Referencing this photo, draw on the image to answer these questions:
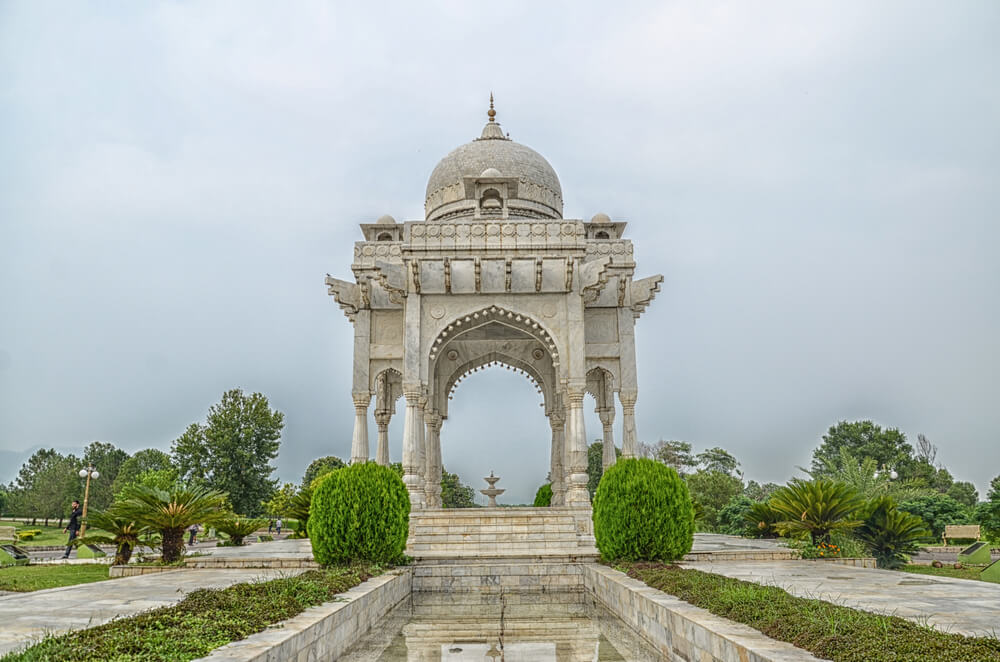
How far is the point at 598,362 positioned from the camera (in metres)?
19.1

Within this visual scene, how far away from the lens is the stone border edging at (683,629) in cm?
432

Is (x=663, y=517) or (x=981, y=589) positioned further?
(x=663, y=517)

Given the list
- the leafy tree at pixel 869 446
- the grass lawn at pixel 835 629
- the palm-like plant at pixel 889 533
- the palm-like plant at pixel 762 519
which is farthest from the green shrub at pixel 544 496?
the leafy tree at pixel 869 446

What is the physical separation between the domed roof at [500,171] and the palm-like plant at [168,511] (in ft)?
43.4

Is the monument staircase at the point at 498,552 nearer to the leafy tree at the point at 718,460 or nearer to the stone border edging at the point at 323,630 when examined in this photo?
the stone border edging at the point at 323,630

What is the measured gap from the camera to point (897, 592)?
708 cm

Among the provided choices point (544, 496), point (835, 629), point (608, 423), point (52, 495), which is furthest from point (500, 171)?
point (52, 495)

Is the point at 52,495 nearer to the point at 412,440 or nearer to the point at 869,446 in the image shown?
the point at 412,440

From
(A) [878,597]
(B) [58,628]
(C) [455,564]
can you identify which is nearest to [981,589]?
(A) [878,597]

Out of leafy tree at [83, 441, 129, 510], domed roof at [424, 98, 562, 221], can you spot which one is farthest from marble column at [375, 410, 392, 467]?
leafy tree at [83, 441, 129, 510]

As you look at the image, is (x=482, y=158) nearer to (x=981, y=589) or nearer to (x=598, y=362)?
(x=598, y=362)

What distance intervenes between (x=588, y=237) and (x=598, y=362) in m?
4.76

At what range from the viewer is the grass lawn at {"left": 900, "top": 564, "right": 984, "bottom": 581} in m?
10.7

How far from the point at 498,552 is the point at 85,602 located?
8664 mm
